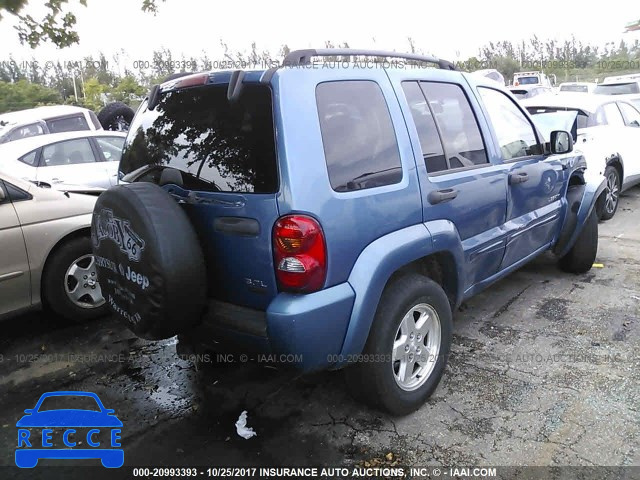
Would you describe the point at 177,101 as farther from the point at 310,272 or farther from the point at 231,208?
the point at 310,272

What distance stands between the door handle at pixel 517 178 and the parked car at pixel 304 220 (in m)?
0.43

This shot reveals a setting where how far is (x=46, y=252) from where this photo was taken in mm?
4051

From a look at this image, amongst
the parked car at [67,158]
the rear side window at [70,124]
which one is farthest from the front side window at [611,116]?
the rear side window at [70,124]

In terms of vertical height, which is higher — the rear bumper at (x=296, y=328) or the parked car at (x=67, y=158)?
the parked car at (x=67, y=158)

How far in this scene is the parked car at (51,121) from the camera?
10133 mm

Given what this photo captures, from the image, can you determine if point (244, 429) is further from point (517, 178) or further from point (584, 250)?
point (584, 250)

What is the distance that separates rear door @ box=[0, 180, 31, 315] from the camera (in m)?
3.79

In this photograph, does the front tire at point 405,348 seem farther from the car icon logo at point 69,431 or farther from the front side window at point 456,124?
the car icon logo at point 69,431

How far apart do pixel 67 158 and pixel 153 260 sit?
6.45m

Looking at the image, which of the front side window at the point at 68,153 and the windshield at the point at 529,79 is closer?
the front side window at the point at 68,153

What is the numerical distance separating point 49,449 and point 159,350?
1.16 meters

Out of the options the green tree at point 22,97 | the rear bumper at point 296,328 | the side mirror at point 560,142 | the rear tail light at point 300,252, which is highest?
the green tree at point 22,97

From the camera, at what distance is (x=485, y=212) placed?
3404 mm

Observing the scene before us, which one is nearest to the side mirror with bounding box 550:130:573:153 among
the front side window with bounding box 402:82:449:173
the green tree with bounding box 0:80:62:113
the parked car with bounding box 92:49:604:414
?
the parked car with bounding box 92:49:604:414
